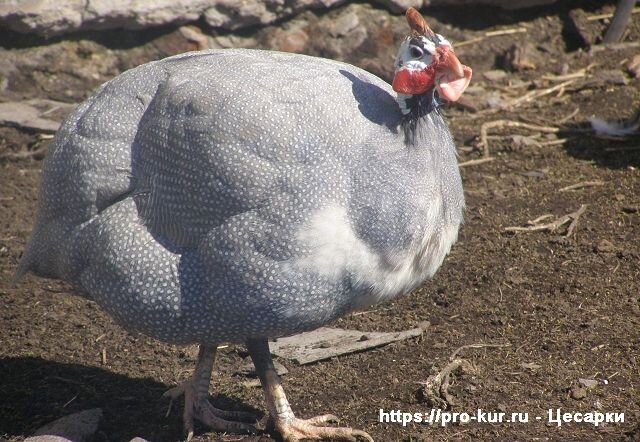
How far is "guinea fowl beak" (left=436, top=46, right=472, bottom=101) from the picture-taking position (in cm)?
279

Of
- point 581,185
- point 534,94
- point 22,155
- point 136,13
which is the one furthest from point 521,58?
point 22,155

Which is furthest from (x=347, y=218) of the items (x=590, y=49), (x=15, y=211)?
(x=590, y=49)

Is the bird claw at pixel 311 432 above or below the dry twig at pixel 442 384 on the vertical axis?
below

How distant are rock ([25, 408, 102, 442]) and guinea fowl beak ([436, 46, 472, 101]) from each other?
5.45 feet

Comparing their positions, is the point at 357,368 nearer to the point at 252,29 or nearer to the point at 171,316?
the point at 171,316

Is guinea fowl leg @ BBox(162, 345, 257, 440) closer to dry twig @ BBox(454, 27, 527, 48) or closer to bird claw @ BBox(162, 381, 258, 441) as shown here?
bird claw @ BBox(162, 381, 258, 441)

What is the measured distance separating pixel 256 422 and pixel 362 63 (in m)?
3.34

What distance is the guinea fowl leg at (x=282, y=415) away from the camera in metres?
3.08

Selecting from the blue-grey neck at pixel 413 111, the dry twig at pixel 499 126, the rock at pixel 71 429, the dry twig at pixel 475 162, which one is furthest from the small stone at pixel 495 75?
the rock at pixel 71 429

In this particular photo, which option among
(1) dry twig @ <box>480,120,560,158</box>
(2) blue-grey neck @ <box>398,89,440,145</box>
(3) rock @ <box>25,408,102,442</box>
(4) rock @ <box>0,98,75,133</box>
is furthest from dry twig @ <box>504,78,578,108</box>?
(3) rock @ <box>25,408,102,442</box>

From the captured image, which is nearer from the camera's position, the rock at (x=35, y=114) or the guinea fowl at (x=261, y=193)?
the guinea fowl at (x=261, y=193)

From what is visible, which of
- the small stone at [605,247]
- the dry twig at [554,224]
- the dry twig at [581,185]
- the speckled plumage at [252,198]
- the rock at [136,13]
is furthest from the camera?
the rock at [136,13]

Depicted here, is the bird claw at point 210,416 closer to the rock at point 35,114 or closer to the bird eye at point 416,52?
the bird eye at point 416,52

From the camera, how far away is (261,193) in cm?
276
